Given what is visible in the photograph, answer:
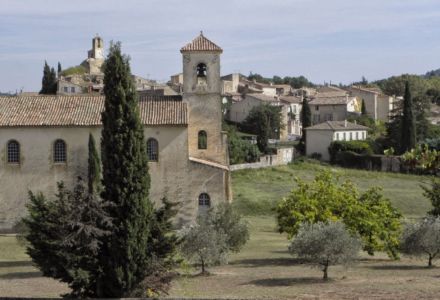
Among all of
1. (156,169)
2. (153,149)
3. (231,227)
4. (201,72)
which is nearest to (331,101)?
(201,72)

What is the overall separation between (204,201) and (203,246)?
12866 mm

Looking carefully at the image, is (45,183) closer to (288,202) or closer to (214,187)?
(214,187)

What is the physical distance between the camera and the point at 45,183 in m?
43.9

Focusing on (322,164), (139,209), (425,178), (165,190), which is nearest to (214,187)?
(165,190)

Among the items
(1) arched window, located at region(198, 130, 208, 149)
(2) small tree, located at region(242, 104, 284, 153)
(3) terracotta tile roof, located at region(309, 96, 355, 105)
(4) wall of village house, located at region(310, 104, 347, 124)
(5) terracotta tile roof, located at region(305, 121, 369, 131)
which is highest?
(3) terracotta tile roof, located at region(309, 96, 355, 105)

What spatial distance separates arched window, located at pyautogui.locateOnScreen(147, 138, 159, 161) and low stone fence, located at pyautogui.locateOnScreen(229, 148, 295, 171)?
23.3m

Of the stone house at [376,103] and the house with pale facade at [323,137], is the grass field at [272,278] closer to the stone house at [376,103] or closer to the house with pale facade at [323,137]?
the house with pale facade at [323,137]

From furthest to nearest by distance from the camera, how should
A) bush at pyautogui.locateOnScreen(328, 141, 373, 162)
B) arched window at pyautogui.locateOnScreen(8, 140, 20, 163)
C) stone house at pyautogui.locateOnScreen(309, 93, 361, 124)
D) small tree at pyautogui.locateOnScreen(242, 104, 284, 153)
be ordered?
stone house at pyautogui.locateOnScreen(309, 93, 361, 124), small tree at pyautogui.locateOnScreen(242, 104, 284, 153), bush at pyautogui.locateOnScreen(328, 141, 373, 162), arched window at pyautogui.locateOnScreen(8, 140, 20, 163)

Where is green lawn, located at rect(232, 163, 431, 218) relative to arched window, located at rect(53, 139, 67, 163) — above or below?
below

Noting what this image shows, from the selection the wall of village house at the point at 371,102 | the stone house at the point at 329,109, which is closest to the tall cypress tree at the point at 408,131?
the stone house at the point at 329,109

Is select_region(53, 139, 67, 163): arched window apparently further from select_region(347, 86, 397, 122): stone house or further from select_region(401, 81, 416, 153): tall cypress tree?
select_region(347, 86, 397, 122): stone house

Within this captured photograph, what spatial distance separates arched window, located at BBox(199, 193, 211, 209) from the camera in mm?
43938

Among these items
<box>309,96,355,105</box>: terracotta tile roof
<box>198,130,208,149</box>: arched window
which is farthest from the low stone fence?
<box>309,96,355,105</box>: terracotta tile roof

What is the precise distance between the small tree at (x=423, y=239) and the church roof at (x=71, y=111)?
15414mm
